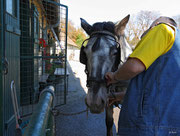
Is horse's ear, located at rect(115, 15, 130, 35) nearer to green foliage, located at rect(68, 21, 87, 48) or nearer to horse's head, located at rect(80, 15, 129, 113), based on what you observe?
horse's head, located at rect(80, 15, 129, 113)

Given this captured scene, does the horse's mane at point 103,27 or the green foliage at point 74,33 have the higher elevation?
the green foliage at point 74,33

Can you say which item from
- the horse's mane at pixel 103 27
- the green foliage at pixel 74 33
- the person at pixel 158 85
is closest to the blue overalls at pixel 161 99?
the person at pixel 158 85

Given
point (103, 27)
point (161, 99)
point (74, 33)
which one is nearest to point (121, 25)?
point (103, 27)

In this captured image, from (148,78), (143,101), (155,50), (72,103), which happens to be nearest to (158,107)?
(143,101)

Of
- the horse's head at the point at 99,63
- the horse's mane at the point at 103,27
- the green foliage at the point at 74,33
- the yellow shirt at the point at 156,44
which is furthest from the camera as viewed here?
the green foliage at the point at 74,33

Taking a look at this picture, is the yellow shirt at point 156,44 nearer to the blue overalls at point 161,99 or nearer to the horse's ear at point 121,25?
the blue overalls at point 161,99

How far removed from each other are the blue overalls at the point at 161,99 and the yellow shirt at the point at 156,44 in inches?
3.0

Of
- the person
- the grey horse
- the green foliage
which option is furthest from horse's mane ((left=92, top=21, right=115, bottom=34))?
the green foliage

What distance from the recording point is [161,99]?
1235 mm

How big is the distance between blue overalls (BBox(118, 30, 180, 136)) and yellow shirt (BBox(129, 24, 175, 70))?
0.08m

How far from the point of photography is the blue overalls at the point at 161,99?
4.01 feet

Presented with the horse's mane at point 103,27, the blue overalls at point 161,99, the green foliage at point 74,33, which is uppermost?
the green foliage at point 74,33

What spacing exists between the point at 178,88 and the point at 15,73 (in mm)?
2980

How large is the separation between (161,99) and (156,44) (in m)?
0.41
